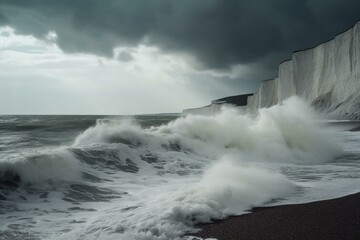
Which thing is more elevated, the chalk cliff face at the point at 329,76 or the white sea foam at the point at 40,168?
the chalk cliff face at the point at 329,76

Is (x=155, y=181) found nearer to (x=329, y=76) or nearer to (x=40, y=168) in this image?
(x=40, y=168)

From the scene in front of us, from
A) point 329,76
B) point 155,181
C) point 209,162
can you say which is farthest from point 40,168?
point 329,76

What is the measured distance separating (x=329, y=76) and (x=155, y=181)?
113ft

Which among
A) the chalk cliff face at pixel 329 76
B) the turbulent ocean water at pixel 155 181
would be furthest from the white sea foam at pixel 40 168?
the chalk cliff face at pixel 329 76

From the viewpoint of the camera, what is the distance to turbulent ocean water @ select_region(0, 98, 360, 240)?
15.0ft

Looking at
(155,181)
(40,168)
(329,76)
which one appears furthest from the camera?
(329,76)

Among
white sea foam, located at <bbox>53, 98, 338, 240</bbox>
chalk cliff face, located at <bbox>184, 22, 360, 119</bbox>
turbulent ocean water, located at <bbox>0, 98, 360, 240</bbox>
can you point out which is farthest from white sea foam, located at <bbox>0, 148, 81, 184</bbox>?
chalk cliff face, located at <bbox>184, 22, 360, 119</bbox>

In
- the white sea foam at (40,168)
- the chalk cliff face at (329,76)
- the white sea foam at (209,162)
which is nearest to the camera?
the white sea foam at (209,162)

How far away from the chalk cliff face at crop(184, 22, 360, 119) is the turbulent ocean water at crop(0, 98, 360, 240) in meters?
21.8

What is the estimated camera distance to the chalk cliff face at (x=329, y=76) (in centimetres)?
3296

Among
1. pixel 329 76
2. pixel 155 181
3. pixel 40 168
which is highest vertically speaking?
pixel 329 76

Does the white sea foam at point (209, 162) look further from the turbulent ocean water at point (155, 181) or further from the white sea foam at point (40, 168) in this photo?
the white sea foam at point (40, 168)

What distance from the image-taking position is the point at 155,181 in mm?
7824

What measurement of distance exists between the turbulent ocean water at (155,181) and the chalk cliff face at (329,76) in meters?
21.8
